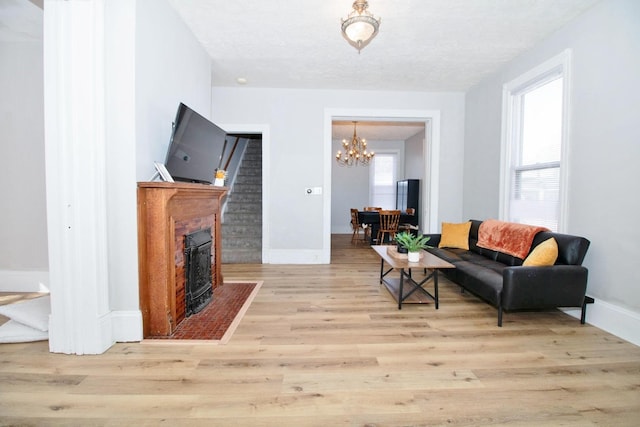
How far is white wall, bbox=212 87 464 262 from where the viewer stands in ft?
15.9

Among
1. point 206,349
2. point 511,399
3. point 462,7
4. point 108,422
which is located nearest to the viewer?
point 108,422

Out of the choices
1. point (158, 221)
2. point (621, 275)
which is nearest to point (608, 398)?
point (621, 275)

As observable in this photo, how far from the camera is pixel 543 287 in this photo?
8.16 feet

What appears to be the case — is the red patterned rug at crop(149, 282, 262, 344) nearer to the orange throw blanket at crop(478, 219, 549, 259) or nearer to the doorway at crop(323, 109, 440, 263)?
the doorway at crop(323, 109, 440, 263)

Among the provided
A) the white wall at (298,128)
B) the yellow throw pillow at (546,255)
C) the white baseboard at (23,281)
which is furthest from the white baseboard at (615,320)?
the white baseboard at (23,281)

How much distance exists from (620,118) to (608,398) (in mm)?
2261

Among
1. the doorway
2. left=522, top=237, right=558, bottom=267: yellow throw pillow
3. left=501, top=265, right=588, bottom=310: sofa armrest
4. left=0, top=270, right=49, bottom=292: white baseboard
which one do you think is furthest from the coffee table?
left=0, top=270, right=49, bottom=292: white baseboard

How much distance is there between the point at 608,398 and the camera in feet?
5.40

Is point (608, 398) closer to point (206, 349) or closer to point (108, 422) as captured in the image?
point (206, 349)

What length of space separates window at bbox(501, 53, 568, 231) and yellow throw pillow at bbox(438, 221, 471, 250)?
0.55 m

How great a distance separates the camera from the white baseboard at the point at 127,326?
7.21 feet

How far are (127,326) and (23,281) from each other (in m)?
2.33

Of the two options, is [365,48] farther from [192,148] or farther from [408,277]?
[408,277]

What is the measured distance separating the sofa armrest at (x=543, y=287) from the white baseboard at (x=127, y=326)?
306 centimetres
